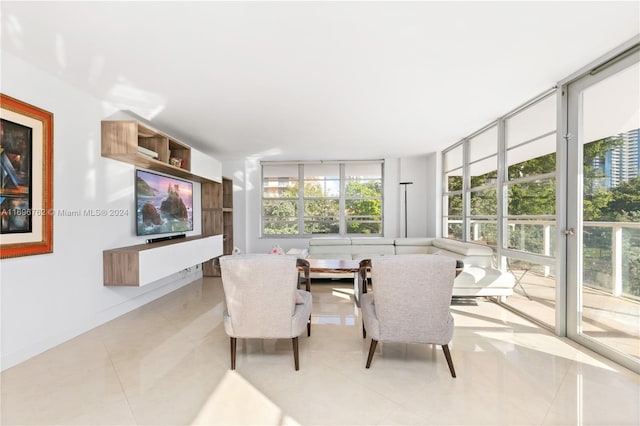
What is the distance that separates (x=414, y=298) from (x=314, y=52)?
1.96 m

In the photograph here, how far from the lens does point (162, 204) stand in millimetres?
4074

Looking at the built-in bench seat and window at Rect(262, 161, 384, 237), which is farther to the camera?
window at Rect(262, 161, 384, 237)

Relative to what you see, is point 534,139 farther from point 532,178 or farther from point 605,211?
point 605,211

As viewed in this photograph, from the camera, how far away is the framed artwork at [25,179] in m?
2.19

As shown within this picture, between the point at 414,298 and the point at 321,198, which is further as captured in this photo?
the point at 321,198

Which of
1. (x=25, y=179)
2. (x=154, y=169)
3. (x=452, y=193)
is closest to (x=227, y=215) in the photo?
(x=154, y=169)

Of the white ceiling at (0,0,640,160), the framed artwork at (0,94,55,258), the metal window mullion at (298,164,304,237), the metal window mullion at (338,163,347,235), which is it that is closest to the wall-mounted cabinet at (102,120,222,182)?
the white ceiling at (0,0,640,160)

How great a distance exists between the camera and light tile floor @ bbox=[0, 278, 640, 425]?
65.3 inches

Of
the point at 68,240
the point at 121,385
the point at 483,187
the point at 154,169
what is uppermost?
the point at 154,169

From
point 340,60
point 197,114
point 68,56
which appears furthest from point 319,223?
point 68,56

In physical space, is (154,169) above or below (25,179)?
above

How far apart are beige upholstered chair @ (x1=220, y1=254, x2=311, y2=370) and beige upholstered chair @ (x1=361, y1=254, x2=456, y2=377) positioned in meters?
0.62

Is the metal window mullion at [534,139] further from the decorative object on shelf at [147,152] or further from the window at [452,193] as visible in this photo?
the decorative object on shelf at [147,152]

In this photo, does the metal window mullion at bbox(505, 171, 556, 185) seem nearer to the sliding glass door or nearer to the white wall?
the sliding glass door
